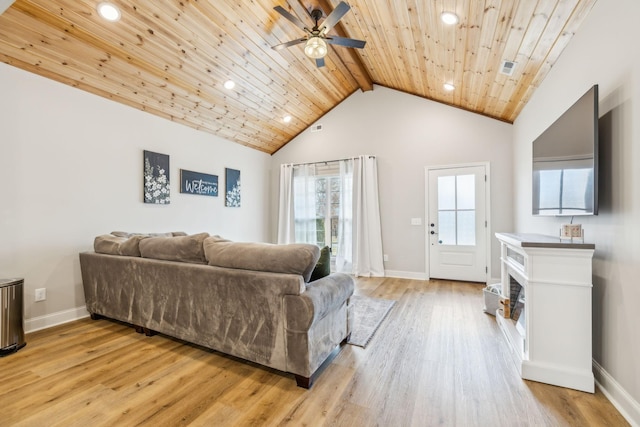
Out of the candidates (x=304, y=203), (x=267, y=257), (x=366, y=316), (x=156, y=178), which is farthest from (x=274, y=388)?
(x=304, y=203)

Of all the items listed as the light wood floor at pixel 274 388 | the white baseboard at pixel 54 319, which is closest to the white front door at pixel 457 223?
the light wood floor at pixel 274 388

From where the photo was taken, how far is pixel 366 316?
318cm

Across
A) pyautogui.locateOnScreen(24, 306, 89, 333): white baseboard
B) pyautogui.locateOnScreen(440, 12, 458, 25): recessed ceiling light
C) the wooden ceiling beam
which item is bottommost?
pyautogui.locateOnScreen(24, 306, 89, 333): white baseboard

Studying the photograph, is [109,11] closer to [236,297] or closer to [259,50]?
[259,50]

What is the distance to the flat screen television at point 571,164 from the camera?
6.05 feet

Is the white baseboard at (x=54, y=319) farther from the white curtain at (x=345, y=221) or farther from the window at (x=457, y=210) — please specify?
the window at (x=457, y=210)

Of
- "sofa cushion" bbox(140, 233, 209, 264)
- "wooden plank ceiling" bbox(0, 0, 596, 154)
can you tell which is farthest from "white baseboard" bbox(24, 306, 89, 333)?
"wooden plank ceiling" bbox(0, 0, 596, 154)

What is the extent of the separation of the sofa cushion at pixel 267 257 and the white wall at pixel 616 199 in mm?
1849

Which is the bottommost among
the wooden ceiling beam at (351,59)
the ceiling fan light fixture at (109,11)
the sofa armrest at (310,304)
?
the sofa armrest at (310,304)

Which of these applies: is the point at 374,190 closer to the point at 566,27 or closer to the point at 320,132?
the point at 320,132

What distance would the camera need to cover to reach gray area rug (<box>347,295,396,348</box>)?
2622 millimetres

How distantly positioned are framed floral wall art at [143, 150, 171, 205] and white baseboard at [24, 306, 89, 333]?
Answer: 1.49 m

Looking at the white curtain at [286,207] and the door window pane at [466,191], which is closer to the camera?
the door window pane at [466,191]

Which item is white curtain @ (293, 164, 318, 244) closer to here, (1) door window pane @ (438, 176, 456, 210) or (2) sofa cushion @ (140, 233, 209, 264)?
(1) door window pane @ (438, 176, 456, 210)
